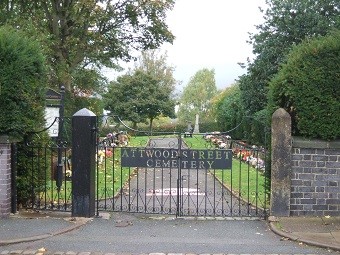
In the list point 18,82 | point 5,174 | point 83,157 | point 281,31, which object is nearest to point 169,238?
point 83,157

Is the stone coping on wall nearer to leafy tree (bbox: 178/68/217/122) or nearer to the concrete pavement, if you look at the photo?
the concrete pavement

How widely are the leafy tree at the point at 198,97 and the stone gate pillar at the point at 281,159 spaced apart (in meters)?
50.5

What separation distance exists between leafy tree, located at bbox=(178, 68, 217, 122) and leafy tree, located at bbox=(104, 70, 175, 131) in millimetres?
13579

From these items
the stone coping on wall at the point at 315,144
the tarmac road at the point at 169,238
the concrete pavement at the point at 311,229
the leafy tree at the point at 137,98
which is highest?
the leafy tree at the point at 137,98

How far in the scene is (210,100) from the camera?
6100 centimetres

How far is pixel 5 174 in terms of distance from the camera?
9094 millimetres

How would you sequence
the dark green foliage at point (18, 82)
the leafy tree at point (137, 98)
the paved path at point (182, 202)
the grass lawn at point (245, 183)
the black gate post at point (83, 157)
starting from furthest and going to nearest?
1. the leafy tree at point (137, 98)
2. the grass lawn at point (245, 183)
3. the paved path at point (182, 202)
4. the black gate post at point (83, 157)
5. the dark green foliage at point (18, 82)

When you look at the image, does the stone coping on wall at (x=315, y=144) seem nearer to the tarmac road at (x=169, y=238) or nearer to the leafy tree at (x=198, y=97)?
the tarmac road at (x=169, y=238)

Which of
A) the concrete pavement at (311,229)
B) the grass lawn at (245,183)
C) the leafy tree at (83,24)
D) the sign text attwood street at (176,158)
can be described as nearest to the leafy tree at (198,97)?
the leafy tree at (83,24)

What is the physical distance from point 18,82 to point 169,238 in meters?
3.89

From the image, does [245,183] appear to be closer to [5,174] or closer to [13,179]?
[13,179]

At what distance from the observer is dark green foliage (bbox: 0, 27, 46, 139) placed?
8961mm

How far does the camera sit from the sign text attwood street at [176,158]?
9.39 metres

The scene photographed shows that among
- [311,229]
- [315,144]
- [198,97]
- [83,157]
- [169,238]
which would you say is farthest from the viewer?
[198,97]
